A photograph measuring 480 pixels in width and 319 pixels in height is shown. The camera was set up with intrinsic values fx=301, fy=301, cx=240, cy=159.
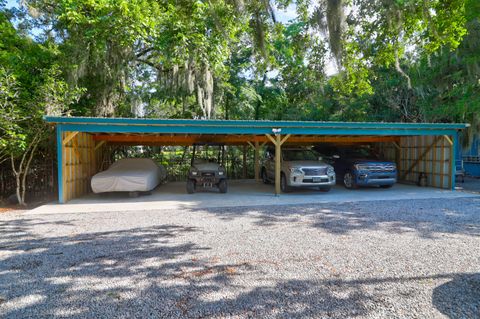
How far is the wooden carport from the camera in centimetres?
884

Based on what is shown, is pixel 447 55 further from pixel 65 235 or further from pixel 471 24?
pixel 65 235

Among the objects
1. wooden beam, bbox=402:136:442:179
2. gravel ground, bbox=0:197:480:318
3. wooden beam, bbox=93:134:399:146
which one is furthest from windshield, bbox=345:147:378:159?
gravel ground, bbox=0:197:480:318

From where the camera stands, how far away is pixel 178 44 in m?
11.1

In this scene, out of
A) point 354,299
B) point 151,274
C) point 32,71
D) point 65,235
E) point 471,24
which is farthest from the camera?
point 471,24

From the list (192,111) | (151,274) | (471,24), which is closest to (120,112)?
(192,111)

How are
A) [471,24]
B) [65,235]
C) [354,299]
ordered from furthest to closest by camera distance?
[471,24]
[65,235]
[354,299]

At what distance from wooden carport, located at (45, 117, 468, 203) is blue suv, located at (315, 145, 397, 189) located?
1035mm

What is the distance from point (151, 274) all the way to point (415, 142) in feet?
42.2

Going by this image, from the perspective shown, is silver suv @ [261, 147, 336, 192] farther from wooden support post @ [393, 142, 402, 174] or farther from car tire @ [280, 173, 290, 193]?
wooden support post @ [393, 142, 402, 174]

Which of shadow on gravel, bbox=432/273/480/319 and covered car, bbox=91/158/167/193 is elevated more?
covered car, bbox=91/158/167/193

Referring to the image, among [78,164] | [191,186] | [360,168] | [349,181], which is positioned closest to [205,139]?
[191,186]

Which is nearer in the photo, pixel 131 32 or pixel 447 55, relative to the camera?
pixel 131 32

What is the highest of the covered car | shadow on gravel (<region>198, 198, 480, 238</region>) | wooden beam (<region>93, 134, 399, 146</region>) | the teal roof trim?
the teal roof trim

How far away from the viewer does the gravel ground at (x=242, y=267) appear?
2920mm
